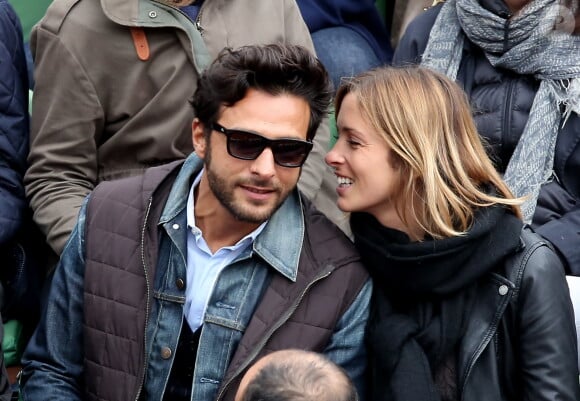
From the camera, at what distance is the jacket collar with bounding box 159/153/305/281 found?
2.50m

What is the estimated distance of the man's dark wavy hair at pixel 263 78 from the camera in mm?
2504

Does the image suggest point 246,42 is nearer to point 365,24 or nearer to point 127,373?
point 365,24

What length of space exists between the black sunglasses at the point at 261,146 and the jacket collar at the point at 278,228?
0.18 metres

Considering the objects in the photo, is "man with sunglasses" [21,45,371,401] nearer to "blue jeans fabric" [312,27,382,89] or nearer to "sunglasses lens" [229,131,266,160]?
"sunglasses lens" [229,131,266,160]

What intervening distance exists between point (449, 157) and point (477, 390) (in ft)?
1.91

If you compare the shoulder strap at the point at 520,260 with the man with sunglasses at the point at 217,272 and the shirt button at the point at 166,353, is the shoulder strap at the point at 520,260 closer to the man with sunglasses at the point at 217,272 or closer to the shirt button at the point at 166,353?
the man with sunglasses at the point at 217,272

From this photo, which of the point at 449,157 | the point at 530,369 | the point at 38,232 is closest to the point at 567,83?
the point at 449,157

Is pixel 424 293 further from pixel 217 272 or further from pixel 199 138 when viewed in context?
pixel 199 138

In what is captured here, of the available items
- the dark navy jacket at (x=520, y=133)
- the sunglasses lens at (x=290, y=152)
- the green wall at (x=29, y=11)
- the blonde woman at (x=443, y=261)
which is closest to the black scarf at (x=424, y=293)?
the blonde woman at (x=443, y=261)

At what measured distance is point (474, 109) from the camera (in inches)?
128

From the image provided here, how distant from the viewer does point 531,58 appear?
3.24 meters

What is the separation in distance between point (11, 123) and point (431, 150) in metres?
1.42

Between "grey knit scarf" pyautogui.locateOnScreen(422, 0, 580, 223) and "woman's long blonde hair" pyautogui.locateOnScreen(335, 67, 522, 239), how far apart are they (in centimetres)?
62

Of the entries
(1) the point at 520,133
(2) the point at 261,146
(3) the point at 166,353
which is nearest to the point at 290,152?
(2) the point at 261,146
